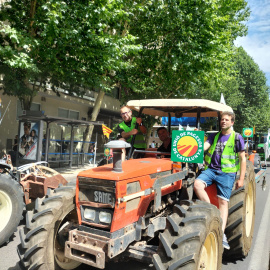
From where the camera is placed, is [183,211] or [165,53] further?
[165,53]

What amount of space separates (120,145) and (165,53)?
1274cm

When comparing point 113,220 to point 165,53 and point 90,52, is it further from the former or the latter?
point 165,53

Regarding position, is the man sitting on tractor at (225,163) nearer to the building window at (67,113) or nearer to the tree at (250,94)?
the building window at (67,113)

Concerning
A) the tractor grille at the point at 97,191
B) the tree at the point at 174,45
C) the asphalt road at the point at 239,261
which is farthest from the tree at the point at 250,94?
the tractor grille at the point at 97,191

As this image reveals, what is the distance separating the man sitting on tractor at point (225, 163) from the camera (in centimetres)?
369

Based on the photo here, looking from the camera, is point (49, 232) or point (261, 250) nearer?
point (49, 232)

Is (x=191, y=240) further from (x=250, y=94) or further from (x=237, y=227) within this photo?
(x=250, y=94)

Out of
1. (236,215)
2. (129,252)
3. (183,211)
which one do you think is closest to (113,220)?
(129,252)

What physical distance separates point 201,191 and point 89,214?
4.98ft

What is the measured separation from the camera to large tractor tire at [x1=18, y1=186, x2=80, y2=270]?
2.73 m

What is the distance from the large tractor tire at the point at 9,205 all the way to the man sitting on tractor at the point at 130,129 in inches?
75.2

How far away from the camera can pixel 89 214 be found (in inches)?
108

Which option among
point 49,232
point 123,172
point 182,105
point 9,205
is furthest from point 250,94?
point 49,232

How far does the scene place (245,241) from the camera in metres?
3.96
